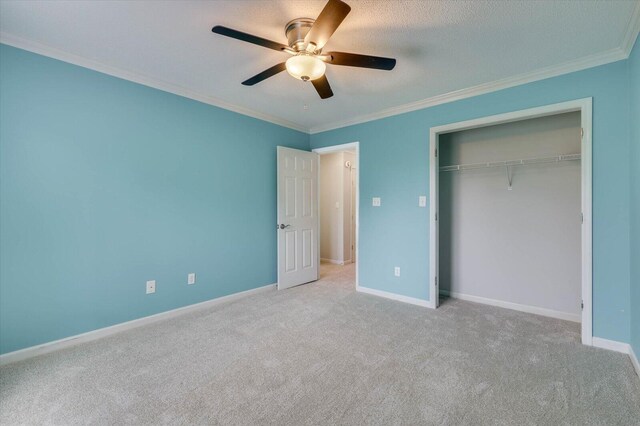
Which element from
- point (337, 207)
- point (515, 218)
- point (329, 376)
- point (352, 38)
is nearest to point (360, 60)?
point (352, 38)

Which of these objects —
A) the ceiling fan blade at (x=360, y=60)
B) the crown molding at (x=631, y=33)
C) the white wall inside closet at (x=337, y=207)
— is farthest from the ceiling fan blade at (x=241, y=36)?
the white wall inside closet at (x=337, y=207)

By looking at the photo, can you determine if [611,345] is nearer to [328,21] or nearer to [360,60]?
[360,60]

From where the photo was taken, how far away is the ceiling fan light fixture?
193cm

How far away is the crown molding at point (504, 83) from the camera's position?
91.4 inches

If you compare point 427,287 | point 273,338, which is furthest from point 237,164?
point 427,287

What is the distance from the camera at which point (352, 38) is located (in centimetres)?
211

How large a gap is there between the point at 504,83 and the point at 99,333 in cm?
443

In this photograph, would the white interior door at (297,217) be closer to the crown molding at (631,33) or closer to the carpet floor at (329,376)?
the carpet floor at (329,376)

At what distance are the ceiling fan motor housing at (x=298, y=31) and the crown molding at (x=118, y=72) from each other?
1.64m

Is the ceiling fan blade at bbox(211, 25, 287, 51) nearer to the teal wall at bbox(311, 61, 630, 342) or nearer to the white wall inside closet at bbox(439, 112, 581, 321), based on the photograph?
the teal wall at bbox(311, 61, 630, 342)

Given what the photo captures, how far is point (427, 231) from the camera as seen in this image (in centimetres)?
337

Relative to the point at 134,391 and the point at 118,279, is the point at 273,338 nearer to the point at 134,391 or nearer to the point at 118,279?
the point at 134,391

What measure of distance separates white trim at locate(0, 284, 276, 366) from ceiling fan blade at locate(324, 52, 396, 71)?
112 inches

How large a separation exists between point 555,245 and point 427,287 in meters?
1.38
